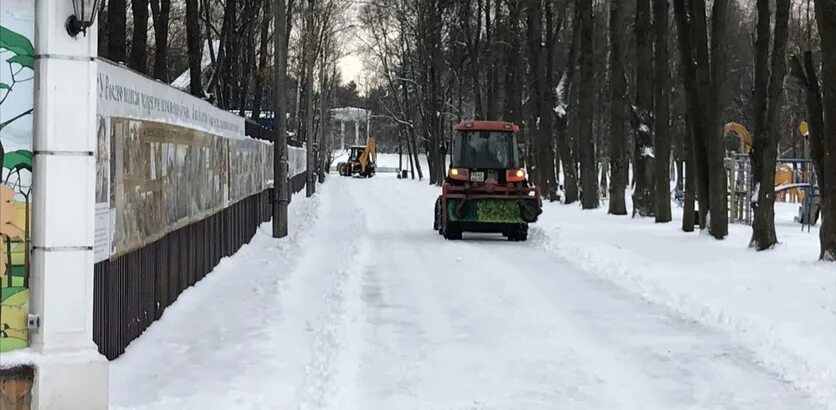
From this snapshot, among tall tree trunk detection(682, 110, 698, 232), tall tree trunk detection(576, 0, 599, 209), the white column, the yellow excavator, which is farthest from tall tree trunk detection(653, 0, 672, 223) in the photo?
the yellow excavator

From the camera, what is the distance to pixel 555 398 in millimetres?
7465

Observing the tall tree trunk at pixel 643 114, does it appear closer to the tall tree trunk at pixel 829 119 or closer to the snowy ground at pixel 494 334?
the snowy ground at pixel 494 334

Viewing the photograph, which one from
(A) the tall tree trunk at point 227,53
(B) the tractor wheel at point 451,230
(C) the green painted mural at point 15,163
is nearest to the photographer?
(C) the green painted mural at point 15,163

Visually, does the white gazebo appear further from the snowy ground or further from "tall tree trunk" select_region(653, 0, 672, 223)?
the snowy ground

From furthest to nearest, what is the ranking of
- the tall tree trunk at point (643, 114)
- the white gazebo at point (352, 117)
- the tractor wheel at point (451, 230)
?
the white gazebo at point (352, 117), the tall tree trunk at point (643, 114), the tractor wheel at point (451, 230)

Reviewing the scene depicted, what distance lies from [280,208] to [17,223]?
1396 cm

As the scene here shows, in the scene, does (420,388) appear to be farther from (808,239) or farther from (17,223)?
(808,239)

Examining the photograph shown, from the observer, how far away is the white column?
6.23 metres

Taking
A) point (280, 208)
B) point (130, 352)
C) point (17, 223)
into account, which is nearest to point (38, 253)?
point (17, 223)

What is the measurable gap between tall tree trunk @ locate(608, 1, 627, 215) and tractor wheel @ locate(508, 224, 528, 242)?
353 inches

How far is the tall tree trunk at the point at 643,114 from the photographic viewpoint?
26812 millimetres

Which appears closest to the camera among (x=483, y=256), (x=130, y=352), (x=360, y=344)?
(x=130, y=352)

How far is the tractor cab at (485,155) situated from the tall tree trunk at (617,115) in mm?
Result: 7380

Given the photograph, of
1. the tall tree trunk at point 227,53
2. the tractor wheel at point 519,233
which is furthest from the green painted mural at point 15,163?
the tall tree trunk at point 227,53
